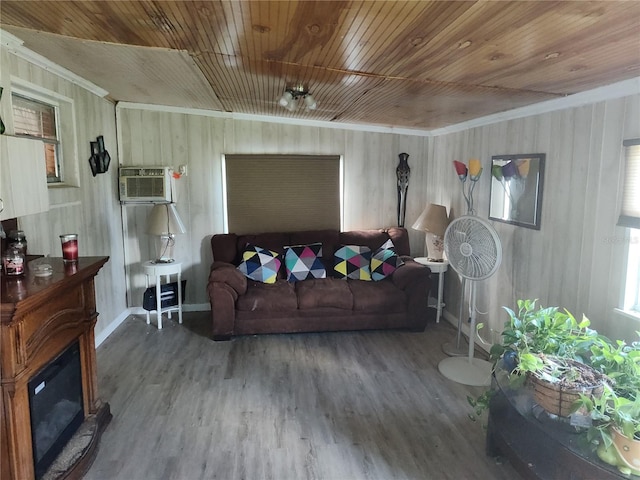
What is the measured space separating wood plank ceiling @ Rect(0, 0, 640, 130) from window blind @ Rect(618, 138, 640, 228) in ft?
1.22

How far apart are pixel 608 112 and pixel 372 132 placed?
2.69 metres

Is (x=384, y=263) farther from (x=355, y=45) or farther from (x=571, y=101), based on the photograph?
(x=355, y=45)

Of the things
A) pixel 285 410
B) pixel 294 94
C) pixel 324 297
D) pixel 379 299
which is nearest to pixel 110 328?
pixel 324 297

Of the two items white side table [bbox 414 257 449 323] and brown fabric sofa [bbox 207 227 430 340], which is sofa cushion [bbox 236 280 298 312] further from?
white side table [bbox 414 257 449 323]

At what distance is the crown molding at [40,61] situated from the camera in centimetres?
238

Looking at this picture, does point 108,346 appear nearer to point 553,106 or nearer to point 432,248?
point 432,248

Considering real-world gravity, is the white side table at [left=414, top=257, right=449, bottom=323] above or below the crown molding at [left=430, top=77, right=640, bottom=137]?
below

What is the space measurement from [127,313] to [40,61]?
2.60 meters

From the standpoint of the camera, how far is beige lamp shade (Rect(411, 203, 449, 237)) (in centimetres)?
416

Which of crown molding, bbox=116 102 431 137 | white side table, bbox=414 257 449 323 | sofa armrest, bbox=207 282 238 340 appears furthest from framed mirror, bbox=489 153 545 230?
sofa armrest, bbox=207 282 238 340

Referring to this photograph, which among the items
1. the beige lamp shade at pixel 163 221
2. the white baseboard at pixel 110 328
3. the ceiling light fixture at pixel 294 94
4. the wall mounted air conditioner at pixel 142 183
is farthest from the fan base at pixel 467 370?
the wall mounted air conditioner at pixel 142 183

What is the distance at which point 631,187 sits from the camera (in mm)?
2230

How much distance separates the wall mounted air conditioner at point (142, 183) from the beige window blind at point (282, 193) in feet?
2.25

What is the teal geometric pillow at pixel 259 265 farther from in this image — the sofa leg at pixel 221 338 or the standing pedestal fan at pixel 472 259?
the standing pedestal fan at pixel 472 259
